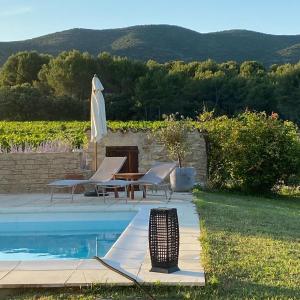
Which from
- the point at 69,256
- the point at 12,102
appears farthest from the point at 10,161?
the point at 12,102

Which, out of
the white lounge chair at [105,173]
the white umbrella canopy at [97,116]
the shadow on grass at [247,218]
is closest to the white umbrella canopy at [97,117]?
the white umbrella canopy at [97,116]

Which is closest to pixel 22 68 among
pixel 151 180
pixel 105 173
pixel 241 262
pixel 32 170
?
pixel 32 170

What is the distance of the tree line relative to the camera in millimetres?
40719

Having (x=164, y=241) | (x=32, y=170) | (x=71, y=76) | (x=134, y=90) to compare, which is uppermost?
(x=164, y=241)

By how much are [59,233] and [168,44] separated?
54120mm

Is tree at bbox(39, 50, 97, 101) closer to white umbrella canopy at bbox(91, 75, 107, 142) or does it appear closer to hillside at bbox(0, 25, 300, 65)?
hillside at bbox(0, 25, 300, 65)

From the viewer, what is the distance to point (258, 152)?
12.5 metres

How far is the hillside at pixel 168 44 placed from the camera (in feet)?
191

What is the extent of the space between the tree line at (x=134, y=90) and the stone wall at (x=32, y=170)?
2801cm

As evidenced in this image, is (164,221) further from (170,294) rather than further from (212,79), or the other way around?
(212,79)

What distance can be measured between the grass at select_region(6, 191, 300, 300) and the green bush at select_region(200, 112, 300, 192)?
13.1 ft

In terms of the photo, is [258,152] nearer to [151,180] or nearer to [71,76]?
[151,180]

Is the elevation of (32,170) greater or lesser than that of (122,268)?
lesser

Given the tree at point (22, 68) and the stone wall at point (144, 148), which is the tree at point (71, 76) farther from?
the stone wall at point (144, 148)
